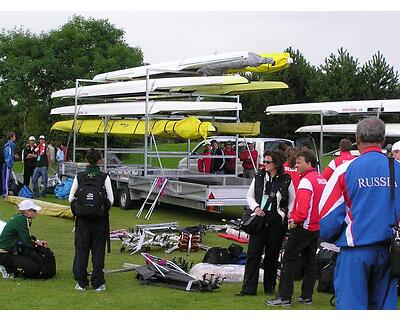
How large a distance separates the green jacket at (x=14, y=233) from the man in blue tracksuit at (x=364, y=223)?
5157mm

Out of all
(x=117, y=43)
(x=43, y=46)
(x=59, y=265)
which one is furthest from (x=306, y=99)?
(x=59, y=265)

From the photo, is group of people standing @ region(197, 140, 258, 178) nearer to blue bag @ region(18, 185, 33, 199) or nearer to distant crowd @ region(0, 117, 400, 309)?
blue bag @ region(18, 185, 33, 199)

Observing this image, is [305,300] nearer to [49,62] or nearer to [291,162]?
[291,162]

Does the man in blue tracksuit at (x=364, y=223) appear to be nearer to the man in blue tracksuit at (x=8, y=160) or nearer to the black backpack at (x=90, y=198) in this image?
the black backpack at (x=90, y=198)

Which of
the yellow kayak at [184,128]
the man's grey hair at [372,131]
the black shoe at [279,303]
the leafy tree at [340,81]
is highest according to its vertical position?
the leafy tree at [340,81]

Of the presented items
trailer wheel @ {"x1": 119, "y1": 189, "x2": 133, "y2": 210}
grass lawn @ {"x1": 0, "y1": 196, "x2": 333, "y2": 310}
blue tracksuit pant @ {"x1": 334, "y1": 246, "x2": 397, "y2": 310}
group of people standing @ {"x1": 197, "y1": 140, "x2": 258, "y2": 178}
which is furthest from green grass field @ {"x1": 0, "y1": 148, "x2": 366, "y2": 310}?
group of people standing @ {"x1": 197, "y1": 140, "x2": 258, "y2": 178}

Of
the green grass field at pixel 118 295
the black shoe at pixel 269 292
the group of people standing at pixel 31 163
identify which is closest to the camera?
the green grass field at pixel 118 295

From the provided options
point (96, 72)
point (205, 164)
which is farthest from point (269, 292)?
point (96, 72)

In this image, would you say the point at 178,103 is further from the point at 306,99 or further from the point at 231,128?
the point at 306,99

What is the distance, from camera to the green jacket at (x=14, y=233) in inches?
352

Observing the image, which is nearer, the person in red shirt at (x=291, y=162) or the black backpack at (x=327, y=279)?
the black backpack at (x=327, y=279)

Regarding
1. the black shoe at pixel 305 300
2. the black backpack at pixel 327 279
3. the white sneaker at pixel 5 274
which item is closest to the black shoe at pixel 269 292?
the black shoe at pixel 305 300

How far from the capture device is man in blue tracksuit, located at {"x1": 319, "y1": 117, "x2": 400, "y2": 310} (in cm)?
480

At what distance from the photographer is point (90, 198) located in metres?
8.41
